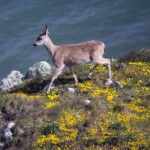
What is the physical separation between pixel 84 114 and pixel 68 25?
2750 centimetres

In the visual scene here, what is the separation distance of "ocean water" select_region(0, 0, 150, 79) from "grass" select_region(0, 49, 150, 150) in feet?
58.3

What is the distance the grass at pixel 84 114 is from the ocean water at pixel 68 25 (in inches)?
Result: 700

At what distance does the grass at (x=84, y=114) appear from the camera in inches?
565

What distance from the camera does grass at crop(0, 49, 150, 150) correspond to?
14344 millimetres

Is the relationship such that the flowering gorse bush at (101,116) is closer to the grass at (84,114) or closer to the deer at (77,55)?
the grass at (84,114)

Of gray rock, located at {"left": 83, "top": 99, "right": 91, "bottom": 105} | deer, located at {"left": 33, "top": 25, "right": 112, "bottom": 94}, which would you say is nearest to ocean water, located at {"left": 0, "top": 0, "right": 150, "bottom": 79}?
deer, located at {"left": 33, "top": 25, "right": 112, "bottom": 94}

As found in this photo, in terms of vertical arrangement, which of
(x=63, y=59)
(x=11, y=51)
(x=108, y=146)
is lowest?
(x=11, y=51)

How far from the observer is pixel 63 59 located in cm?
1788

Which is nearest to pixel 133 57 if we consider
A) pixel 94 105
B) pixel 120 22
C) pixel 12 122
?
pixel 94 105

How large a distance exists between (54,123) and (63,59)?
3.34 metres

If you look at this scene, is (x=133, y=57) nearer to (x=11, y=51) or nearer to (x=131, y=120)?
(x=131, y=120)

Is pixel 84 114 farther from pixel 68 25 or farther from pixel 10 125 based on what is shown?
pixel 68 25

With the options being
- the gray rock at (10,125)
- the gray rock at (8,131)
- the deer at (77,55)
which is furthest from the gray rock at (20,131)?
the deer at (77,55)

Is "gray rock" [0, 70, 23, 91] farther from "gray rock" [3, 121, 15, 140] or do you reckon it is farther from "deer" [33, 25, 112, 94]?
"gray rock" [3, 121, 15, 140]
